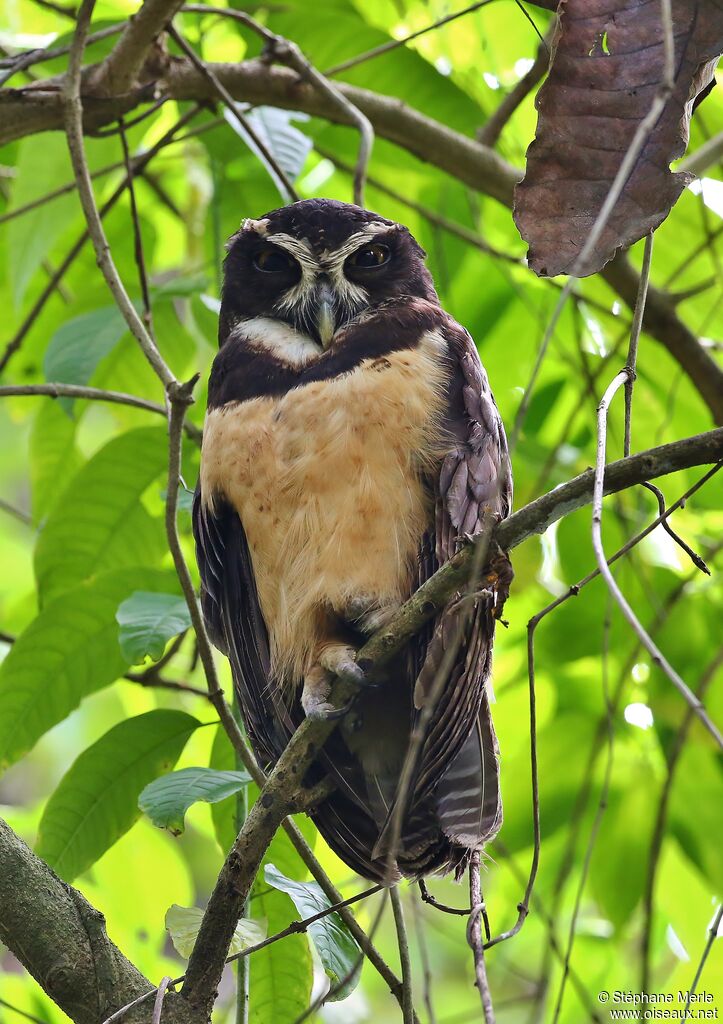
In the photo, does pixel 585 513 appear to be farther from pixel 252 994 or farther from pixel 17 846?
pixel 17 846

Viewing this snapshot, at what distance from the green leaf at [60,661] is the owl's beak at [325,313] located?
0.66 meters

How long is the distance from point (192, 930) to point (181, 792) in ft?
0.77

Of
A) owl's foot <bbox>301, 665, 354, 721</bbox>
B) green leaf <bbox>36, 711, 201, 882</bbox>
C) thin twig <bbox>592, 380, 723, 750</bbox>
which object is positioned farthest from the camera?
owl's foot <bbox>301, 665, 354, 721</bbox>

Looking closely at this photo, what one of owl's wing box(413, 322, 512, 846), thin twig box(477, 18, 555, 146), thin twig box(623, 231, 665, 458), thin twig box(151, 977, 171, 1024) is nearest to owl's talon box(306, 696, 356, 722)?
owl's wing box(413, 322, 512, 846)

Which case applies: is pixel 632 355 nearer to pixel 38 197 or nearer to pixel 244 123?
pixel 244 123

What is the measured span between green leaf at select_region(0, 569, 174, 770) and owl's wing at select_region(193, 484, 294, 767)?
0.45ft

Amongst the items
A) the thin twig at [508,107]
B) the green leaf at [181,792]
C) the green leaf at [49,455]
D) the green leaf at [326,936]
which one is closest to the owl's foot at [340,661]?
the green leaf at [181,792]

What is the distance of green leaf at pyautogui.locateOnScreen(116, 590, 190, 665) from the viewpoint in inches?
90.0

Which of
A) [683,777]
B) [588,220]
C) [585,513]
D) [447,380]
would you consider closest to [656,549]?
[585,513]

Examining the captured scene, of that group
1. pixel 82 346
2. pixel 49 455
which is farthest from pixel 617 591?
pixel 49 455

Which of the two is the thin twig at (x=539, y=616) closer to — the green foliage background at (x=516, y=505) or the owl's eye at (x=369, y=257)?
the green foliage background at (x=516, y=505)

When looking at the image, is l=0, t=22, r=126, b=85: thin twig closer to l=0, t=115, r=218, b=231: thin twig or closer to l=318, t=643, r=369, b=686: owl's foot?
l=0, t=115, r=218, b=231: thin twig

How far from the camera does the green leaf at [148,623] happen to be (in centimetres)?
229

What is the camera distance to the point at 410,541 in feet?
8.25
